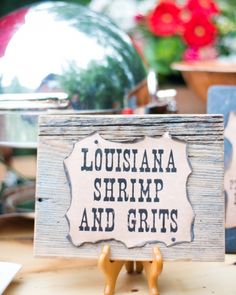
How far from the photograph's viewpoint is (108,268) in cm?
65

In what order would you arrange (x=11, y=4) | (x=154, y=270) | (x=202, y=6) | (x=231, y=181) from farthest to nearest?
(x=11, y=4) → (x=202, y=6) → (x=231, y=181) → (x=154, y=270)

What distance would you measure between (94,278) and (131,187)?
0.47 feet

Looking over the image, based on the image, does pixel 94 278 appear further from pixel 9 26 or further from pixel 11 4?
pixel 11 4

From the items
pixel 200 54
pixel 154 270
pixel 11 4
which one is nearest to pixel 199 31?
pixel 200 54

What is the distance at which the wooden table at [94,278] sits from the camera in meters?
0.69

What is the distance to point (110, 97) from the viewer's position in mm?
894

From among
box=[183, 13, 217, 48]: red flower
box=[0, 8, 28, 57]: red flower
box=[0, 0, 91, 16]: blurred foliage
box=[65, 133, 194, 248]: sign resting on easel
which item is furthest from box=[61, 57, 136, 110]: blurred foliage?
box=[0, 0, 91, 16]: blurred foliage

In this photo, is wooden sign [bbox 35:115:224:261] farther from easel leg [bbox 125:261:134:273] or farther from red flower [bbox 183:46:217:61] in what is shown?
red flower [bbox 183:46:217:61]

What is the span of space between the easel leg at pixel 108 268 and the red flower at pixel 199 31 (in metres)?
0.80

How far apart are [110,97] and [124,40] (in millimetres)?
146

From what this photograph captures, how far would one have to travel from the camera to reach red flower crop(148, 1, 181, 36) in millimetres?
1353

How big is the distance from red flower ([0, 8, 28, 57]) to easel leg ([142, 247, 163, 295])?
408 millimetres

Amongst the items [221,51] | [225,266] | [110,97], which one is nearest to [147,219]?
[225,266]

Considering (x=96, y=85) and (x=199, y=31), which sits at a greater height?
(x=199, y=31)
